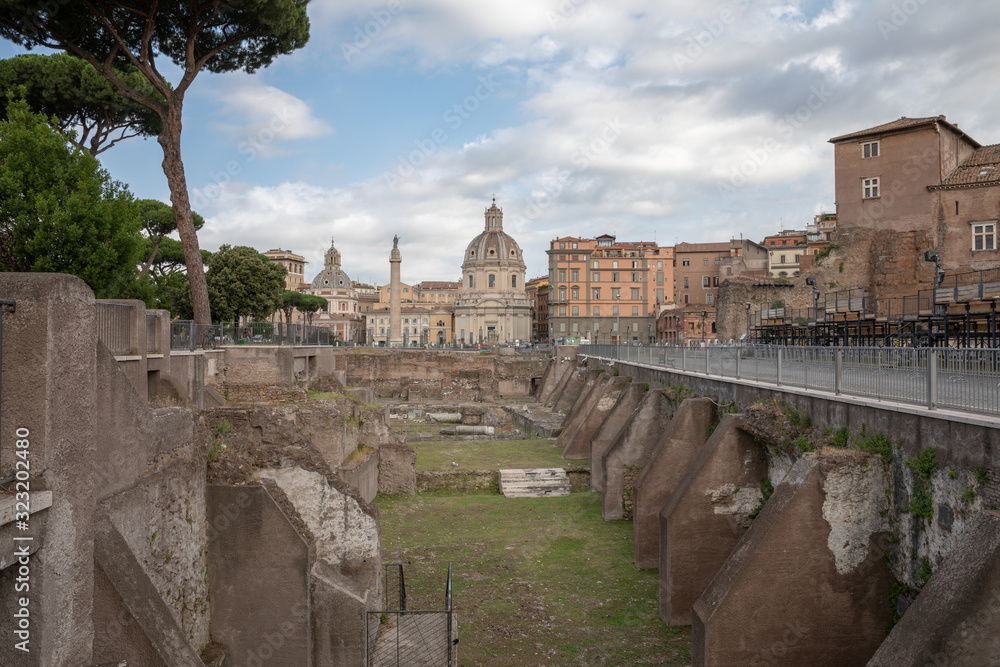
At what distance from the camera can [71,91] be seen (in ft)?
79.3

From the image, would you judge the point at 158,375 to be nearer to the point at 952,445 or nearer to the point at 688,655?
the point at 688,655

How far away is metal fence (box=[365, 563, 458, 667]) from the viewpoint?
844cm

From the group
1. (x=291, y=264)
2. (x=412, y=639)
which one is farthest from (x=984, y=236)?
(x=291, y=264)

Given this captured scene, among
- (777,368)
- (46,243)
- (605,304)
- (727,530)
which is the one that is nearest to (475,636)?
(727,530)

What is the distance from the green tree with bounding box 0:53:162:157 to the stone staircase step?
18.1m

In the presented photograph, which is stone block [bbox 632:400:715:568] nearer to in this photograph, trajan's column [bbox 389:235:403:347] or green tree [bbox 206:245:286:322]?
green tree [bbox 206:245:286:322]

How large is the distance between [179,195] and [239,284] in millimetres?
23051

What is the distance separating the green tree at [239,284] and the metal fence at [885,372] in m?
34.8

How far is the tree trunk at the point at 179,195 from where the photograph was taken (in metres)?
19.1

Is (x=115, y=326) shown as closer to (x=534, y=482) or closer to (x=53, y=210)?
(x=53, y=210)

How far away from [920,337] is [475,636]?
53.2 feet

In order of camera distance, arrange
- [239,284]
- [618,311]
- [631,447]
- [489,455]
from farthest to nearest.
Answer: [618,311] < [239,284] < [489,455] < [631,447]

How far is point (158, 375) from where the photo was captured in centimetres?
1140

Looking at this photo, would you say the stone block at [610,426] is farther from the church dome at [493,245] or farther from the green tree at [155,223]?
the church dome at [493,245]
